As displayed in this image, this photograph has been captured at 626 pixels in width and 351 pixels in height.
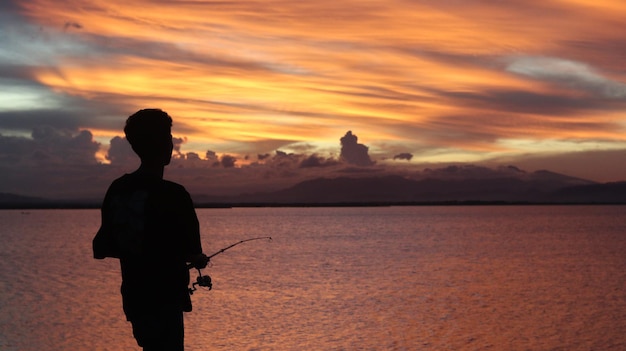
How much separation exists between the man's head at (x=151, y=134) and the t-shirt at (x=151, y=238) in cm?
14

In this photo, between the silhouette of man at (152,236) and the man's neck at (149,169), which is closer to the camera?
the silhouette of man at (152,236)

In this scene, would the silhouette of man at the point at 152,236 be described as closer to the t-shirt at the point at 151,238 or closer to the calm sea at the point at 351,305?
the t-shirt at the point at 151,238

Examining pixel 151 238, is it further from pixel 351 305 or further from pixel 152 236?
pixel 351 305

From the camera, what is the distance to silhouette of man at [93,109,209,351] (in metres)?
5.17

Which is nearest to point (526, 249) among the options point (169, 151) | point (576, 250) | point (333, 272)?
point (576, 250)

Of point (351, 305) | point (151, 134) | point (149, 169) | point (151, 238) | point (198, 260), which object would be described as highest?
point (151, 134)

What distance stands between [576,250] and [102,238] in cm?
8721

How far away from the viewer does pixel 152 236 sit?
17.1 feet

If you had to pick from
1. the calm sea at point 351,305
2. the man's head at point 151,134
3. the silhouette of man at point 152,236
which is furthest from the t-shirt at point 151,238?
the calm sea at point 351,305

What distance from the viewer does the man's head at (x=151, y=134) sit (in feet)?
17.1

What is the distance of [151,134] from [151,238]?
2.02ft

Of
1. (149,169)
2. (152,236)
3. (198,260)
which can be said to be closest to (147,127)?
(149,169)

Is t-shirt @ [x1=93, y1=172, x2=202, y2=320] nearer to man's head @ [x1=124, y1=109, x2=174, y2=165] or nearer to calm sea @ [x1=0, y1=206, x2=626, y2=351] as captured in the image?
man's head @ [x1=124, y1=109, x2=174, y2=165]

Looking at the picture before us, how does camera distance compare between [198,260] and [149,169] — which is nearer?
[198,260]
